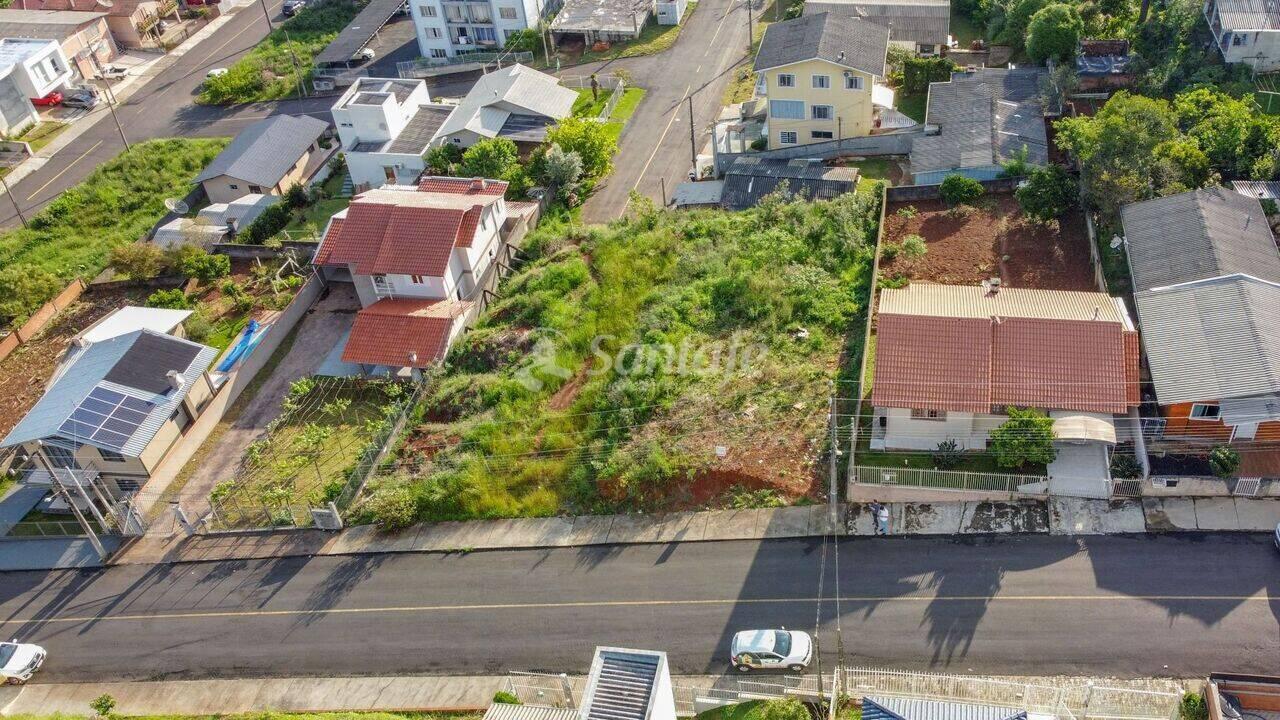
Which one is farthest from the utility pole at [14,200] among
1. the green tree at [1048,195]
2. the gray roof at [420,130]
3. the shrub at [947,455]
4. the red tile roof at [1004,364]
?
the green tree at [1048,195]

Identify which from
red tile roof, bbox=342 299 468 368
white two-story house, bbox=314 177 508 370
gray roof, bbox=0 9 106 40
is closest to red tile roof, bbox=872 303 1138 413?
red tile roof, bbox=342 299 468 368

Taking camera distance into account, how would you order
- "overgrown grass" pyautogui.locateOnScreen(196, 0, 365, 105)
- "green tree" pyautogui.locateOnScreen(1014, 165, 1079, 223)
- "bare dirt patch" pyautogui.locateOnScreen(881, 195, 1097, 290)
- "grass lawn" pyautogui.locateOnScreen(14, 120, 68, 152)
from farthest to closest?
"overgrown grass" pyautogui.locateOnScreen(196, 0, 365, 105)
"grass lawn" pyautogui.locateOnScreen(14, 120, 68, 152)
"green tree" pyautogui.locateOnScreen(1014, 165, 1079, 223)
"bare dirt patch" pyautogui.locateOnScreen(881, 195, 1097, 290)

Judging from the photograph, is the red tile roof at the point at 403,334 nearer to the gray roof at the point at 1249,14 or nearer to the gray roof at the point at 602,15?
the gray roof at the point at 602,15

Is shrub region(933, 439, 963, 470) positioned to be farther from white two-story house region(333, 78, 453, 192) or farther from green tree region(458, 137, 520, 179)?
white two-story house region(333, 78, 453, 192)

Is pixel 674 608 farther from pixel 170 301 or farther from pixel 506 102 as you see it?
pixel 506 102

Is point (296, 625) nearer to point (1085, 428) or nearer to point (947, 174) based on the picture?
point (1085, 428)
